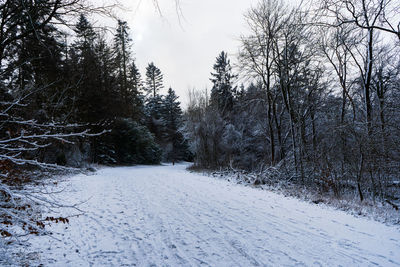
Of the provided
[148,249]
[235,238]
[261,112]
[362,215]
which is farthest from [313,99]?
[148,249]

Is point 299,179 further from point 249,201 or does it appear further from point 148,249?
point 148,249

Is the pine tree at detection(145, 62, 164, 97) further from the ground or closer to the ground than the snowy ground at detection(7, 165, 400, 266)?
further from the ground

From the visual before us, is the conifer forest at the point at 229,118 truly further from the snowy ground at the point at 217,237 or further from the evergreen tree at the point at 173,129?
the evergreen tree at the point at 173,129

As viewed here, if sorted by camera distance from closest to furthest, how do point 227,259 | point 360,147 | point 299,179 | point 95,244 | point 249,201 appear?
point 227,259 → point 95,244 → point 249,201 → point 360,147 → point 299,179

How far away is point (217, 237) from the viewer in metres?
3.72

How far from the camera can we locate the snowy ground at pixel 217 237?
9.84 feet

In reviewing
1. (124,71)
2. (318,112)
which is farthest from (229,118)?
(124,71)

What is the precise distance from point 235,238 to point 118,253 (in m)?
1.92

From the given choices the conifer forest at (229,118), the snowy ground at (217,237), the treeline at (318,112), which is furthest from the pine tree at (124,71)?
the snowy ground at (217,237)

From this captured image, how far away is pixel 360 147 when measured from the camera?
282 inches

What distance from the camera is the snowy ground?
3.00 m

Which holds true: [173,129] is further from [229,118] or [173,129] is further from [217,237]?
[217,237]

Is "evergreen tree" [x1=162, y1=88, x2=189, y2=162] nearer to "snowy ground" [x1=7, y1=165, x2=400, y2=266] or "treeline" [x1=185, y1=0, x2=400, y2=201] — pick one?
"treeline" [x1=185, y1=0, x2=400, y2=201]

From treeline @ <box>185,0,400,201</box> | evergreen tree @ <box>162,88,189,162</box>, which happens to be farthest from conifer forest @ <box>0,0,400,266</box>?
evergreen tree @ <box>162,88,189,162</box>
